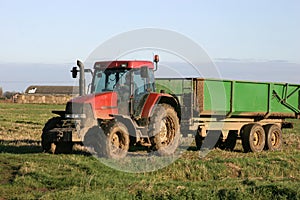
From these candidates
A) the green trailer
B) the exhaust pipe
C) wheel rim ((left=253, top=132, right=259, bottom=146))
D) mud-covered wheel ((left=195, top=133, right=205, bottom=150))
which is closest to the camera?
the exhaust pipe

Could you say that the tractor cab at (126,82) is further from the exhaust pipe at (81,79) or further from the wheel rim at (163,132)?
the wheel rim at (163,132)

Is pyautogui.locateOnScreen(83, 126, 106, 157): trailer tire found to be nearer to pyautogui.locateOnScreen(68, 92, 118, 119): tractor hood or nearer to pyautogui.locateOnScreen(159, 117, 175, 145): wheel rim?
pyautogui.locateOnScreen(68, 92, 118, 119): tractor hood

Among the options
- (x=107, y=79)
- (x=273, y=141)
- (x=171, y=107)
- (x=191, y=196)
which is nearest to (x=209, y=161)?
(x=171, y=107)

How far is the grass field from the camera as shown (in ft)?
37.2

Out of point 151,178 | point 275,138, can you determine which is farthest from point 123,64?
point 275,138

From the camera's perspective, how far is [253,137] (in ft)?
67.5

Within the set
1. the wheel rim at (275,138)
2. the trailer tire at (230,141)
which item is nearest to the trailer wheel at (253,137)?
the trailer tire at (230,141)

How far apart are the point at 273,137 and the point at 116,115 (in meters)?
7.77

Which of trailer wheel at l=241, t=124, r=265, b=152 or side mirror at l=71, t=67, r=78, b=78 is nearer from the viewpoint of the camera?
side mirror at l=71, t=67, r=78, b=78

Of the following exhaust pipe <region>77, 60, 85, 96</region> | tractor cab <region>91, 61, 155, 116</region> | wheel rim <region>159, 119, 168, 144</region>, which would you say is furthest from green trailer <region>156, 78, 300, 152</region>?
exhaust pipe <region>77, 60, 85, 96</region>

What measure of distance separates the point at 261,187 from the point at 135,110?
602 centimetres

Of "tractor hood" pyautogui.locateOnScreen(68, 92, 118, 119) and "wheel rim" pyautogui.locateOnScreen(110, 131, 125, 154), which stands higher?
"tractor hood" pyautogui.locateOnScreen(68, 92, 118, 119)

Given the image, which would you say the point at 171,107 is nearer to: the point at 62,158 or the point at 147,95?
the point at 147,95

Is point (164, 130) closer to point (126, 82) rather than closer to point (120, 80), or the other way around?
point (126, 82)
